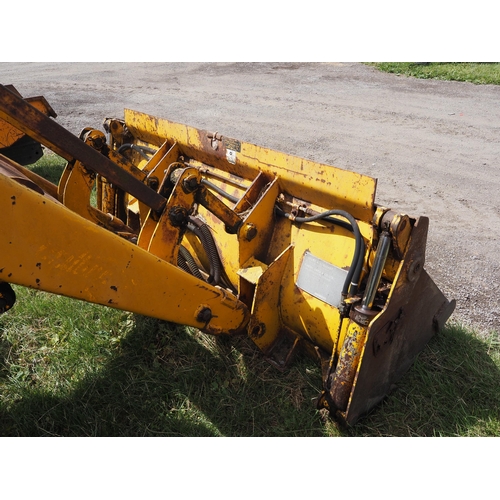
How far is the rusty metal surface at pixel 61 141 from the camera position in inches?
86.0

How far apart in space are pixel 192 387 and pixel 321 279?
1.03 metres

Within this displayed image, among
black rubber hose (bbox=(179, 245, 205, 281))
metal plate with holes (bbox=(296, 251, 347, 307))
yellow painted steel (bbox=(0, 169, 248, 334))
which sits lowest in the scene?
black rubber hose (bbox=(179, 245, 205, 281))

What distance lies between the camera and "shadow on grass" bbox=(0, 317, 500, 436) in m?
2.61

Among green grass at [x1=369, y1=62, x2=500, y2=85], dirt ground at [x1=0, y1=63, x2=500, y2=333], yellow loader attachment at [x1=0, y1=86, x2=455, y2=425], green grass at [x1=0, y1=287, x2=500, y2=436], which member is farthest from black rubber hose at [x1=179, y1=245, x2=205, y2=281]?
green grass at [x1=369, y1=62, x2=500, y2=85]

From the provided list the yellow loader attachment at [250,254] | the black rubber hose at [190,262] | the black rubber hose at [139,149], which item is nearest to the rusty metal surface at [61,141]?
the yellow loader attachment at [250,254]

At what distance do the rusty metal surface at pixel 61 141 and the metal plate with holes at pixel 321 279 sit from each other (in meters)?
0.85

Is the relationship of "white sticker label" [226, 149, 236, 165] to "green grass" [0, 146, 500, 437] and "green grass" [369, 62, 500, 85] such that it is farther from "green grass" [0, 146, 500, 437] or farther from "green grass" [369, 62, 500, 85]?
"green grass" [369, 62, 500, 85]

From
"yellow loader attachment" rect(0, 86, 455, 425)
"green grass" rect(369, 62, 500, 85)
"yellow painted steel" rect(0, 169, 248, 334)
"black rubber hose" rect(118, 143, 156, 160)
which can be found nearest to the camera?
"yellow painted steel" rect(0, 169, 248, 334)

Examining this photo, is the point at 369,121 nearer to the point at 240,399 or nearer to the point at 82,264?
the point at 240,399

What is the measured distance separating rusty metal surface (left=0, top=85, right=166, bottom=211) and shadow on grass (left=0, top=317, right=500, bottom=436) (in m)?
1.11

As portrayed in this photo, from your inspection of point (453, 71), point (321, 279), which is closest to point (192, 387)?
Answer: point (321, 279)

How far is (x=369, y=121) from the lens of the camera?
7.74m

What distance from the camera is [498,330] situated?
3.26 m

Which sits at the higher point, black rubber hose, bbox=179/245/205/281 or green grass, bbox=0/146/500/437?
black rubber hose, bbox=179/245/205/281
